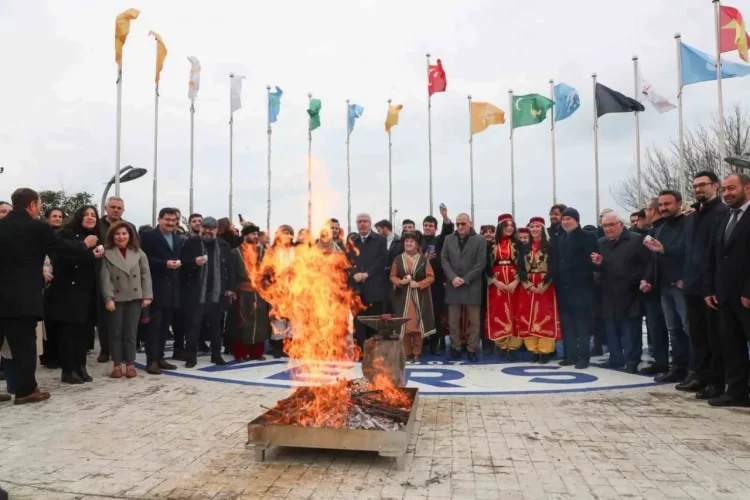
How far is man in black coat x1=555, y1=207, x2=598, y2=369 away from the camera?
28.4 feet

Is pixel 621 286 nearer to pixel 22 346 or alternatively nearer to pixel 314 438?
pixel 314 438

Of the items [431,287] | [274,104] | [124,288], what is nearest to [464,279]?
[431,287]

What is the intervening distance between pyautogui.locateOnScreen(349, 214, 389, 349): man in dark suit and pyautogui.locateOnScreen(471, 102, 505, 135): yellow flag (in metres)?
12.7

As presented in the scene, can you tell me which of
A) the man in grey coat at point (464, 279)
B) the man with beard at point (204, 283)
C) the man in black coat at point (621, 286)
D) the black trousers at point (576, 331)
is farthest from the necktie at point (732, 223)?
the man with beard at point (204, 283)

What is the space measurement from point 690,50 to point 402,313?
13.0 metres

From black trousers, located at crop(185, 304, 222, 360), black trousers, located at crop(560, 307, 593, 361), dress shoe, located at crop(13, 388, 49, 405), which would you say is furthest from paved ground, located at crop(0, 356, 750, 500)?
black trousers, located at crop(185, 304, 222, 360)

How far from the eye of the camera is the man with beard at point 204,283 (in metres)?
8.71

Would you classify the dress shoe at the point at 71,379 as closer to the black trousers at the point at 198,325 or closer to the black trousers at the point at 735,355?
the black trousers at the point at 198,325

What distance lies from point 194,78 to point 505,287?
1598 centimetres

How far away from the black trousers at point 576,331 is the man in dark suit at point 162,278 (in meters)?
6.11

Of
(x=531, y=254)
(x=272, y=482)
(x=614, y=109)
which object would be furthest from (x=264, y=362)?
(x=614, y=109)

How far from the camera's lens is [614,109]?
59.2ft

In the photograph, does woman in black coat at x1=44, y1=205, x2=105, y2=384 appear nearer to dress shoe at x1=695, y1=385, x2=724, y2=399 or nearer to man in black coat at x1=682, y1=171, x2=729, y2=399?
man in black coat at x1=682, y1=171, x2=729, y2=399

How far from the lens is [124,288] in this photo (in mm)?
7543
